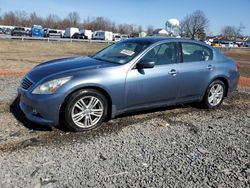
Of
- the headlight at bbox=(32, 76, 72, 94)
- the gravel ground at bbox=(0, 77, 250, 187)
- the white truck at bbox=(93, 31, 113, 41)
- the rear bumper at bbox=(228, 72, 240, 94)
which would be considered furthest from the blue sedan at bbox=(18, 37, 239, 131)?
the white truck at bbox=(93, 31, 113, 41)

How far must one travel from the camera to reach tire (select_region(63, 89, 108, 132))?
15.6ft

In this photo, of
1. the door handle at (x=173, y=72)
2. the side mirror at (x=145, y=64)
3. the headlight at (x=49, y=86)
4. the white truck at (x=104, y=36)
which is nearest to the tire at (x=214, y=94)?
the door handle at (x=173, y=72)

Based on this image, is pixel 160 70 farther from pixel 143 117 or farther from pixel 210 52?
pixel 210 52

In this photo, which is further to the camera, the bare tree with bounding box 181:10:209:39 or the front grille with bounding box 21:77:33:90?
the bare tree with bounding box 181:10:209:39

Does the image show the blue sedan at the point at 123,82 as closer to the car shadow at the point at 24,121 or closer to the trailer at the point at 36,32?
the car shadow at the point at 24,121

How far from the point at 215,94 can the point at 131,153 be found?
3201 millimetres

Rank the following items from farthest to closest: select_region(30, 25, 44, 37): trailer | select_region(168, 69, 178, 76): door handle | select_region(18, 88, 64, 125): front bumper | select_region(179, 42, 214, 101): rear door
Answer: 1. select_region(30, 25, 44, 37): trailer
2. select_region(179, 42, 214, 101): rear door
3. select_region(168, 69, 178, 76): door handle
4. select_region(18, 88, 64, 125): front bumper

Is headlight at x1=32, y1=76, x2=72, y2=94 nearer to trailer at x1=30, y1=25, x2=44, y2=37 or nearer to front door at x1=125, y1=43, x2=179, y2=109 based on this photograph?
front door at x1=125, y1=43, x2=179, y2=109

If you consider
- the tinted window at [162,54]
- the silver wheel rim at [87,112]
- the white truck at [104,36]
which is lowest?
the silver wheel rim at [87,112]

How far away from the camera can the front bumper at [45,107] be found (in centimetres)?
460

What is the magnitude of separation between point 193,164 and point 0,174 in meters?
2.37

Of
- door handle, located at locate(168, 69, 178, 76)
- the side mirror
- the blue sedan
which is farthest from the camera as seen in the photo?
door handle, located at locate(168, 69, 178, 76)

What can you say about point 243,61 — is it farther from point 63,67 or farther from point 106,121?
point 63,67

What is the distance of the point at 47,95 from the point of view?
462cm
